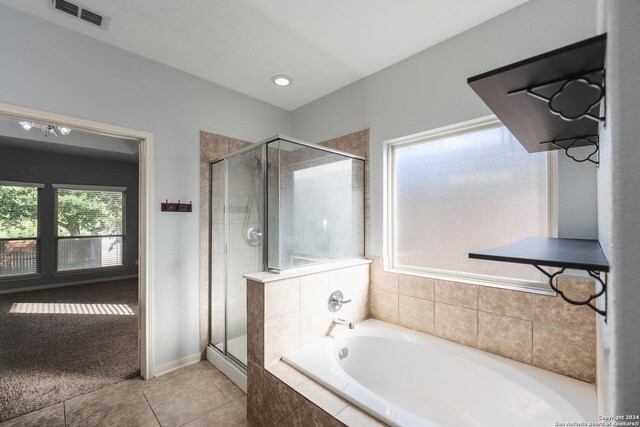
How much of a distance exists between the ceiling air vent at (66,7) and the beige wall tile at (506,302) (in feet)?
9.85

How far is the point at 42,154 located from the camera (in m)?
5.03

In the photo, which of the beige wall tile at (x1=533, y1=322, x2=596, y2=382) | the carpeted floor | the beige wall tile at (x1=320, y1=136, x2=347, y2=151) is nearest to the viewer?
the beige wall tile at (x1=533, y1=322, x2=596, y2=382)

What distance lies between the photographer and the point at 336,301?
2.12 meters

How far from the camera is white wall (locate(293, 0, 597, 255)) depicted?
1.50 meters

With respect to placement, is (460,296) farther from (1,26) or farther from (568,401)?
(1,26)

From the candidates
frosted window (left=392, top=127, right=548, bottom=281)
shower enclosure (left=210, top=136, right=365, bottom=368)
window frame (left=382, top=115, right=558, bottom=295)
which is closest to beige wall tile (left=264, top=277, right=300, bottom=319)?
shower enclosure (left=210, top=136, right=365, bottom=368)

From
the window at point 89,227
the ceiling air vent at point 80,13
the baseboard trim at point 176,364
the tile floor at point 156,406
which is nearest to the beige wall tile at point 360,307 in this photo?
the tile floor at point 156,406

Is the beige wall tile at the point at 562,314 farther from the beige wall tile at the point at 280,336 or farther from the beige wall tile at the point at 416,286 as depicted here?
the beige wall tile at the point at 280,336

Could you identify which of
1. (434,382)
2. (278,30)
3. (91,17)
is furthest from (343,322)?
(91,17)

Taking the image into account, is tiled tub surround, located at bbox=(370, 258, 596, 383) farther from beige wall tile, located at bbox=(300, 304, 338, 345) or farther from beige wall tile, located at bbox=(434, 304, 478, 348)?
beige wall tile, located at bbox=(300, 304, 338, 345)

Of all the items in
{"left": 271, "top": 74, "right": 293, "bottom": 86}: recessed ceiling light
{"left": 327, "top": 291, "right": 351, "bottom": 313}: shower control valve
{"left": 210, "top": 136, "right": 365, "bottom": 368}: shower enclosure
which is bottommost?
{"left": 327, "top": 291, "right": 351, "bottom": 313}: shower control valve

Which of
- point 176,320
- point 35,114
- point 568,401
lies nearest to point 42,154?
point 35,114

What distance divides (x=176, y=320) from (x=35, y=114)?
1.73m

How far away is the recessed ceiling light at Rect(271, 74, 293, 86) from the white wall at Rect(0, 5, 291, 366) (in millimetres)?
425
